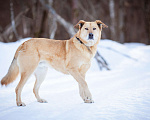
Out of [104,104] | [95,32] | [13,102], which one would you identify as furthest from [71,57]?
[13,102]

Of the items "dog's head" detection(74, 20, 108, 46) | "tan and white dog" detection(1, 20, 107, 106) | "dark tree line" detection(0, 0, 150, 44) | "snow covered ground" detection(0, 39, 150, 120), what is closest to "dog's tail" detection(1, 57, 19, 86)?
"tan and white dog" detection(1, 20, 107, 106)

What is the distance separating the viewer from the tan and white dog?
3225 millimetres

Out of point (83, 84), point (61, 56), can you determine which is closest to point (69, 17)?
point (61, 56)

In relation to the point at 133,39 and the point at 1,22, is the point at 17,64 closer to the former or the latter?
the point at 1,22

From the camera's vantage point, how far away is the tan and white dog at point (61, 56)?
322 cm

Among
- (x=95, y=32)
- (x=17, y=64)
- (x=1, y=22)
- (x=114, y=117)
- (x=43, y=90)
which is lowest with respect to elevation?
(x=43, y=90)

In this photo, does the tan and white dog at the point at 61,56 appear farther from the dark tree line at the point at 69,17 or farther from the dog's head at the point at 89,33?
the dark tree line at the point at 69,17

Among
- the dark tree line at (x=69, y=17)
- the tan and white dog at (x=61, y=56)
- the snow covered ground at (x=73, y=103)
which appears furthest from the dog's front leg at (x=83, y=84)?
the dark tree line at (x=69, y=17)

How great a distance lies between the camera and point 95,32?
3521mm

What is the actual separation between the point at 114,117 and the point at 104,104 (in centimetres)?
65

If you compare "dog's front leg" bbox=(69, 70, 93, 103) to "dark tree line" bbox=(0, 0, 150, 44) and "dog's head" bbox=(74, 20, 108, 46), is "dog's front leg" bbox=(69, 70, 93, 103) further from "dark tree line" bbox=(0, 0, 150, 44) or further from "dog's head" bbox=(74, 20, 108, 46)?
"dark tree line" bbox=(0, 0, 150, 44)

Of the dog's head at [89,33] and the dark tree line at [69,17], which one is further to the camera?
the dark tree line at [69,17]

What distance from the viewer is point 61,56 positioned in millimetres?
3512

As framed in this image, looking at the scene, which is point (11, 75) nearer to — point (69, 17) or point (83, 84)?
point (83, 84)
